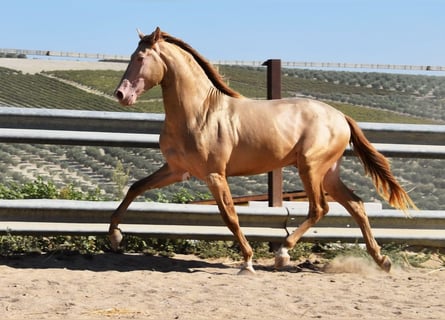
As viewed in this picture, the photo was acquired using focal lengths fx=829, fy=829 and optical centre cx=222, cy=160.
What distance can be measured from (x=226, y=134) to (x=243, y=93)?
18.3 meters

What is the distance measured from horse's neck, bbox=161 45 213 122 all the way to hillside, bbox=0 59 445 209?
1.35m

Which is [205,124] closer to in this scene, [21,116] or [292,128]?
[292,128]

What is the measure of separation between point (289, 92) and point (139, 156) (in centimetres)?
2219

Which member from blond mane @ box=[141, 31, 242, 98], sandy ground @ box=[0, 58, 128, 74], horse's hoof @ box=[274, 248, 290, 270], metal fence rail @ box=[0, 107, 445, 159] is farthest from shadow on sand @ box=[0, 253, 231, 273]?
sandy ground @ box=[0, 58, 128, 74]

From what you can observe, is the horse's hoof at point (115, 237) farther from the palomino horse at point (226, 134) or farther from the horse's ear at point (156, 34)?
the horse's ear at point (156, 34)

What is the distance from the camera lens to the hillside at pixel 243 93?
9625 mm

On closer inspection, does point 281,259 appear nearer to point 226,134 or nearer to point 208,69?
point 226,134

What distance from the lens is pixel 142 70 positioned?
6723mm

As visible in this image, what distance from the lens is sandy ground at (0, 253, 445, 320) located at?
502cm

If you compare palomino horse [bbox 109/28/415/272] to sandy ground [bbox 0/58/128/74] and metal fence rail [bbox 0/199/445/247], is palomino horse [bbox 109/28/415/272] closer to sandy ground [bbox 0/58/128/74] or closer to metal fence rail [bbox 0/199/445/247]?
metal fence rail [bbox 0/199/445/247]

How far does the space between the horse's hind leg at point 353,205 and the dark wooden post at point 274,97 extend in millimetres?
497

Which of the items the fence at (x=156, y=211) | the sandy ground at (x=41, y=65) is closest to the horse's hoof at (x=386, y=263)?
the fence at (x=156, y=211)

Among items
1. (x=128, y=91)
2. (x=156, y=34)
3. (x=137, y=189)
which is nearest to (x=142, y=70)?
(x=128, y=91)

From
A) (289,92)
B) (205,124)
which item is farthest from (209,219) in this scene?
(289,92)
